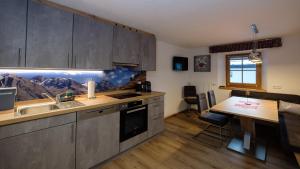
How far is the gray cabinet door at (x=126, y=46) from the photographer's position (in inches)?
99.9

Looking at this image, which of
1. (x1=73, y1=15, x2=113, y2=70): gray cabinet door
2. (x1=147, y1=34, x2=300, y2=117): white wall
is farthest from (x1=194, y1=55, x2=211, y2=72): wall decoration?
(x1=73, y1=15, x2=113, y2=70): gray cabinet door

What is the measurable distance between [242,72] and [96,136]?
429cm

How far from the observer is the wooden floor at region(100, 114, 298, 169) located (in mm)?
2129

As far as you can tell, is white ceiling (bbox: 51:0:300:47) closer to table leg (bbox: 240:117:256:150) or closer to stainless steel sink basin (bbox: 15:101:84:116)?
stainless steel sink basin (bbox: 15:101:84:116)

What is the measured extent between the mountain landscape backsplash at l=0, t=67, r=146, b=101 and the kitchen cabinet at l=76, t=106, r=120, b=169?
0.70 meters

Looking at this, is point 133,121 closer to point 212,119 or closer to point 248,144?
point 212,119

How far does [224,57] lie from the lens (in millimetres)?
4477

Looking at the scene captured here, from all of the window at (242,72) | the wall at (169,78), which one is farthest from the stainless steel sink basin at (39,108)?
the window at (242,72)

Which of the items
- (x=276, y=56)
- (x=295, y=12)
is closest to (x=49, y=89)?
(x=295, y=12)

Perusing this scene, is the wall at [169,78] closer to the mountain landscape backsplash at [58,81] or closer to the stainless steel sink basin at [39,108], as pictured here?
the mountain landscape backsplash at [58,81]

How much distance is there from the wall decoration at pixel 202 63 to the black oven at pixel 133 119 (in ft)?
9.61

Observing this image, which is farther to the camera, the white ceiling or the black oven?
the black oven

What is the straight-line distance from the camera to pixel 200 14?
2203 millimetres

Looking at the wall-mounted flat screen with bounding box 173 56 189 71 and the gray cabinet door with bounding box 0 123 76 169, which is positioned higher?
the wall-mounted flat screen with bounding box 173 56 189 71
